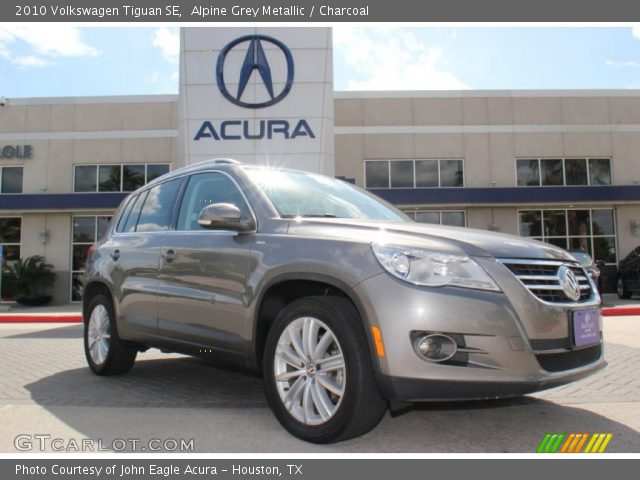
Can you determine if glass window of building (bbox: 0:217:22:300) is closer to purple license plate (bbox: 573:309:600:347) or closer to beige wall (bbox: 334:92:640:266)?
beige wall (bbox: 334:92:640:266)

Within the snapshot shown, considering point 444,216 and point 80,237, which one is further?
point 80,237

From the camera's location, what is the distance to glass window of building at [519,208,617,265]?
816 inches

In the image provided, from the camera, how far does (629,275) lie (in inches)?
690

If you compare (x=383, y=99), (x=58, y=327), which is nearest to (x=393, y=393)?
(x=58, y=327)

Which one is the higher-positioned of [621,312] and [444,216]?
[444,216]

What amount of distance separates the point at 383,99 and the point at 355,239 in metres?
19.1

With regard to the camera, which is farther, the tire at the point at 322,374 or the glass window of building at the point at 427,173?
the glass window of building at the point at 427,173

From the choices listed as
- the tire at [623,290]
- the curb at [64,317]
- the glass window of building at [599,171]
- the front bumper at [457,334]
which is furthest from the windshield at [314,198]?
the glass window of building at [599,171]

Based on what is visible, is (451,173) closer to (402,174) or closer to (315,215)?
(402,174)

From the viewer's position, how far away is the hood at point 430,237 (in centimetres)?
312

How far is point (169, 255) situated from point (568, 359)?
2995 mm

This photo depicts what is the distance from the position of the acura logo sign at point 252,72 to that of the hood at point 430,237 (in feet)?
43.1

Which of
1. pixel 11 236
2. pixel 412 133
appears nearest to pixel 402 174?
pixel 412 133

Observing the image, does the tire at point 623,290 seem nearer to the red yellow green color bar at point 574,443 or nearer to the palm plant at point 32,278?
the red yellow green color bar at point 574,443
